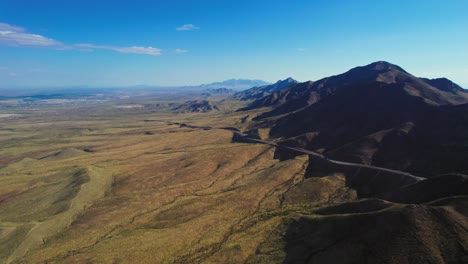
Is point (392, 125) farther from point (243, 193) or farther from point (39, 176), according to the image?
point (39, 176)

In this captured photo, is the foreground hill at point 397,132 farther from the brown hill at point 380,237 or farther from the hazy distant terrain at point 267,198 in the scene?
the brown hill at point 380,237

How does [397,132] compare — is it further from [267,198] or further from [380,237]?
[380,237]

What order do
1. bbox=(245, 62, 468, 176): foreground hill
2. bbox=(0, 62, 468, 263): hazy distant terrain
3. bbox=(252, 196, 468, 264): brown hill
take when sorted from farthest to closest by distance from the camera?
bbox=(245, 62, 468, 176): foreground hill, bbox=(0, 62, 468, 263): hazy distant terrain, bbox=(252, 196, 468, 264): brown hill

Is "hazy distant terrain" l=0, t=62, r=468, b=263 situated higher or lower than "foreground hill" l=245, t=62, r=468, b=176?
lower

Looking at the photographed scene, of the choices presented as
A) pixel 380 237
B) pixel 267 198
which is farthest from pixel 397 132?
pixel 380 237

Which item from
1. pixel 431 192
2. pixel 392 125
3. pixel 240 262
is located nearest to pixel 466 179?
pixel 431 192

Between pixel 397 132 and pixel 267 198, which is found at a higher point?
pixel 397 132

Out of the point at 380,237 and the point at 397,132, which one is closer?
the point at 380,237

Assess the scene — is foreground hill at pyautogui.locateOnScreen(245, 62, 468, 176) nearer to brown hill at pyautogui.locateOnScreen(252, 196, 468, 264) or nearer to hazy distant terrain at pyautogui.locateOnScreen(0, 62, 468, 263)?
hazy distant terrain at pyautogui.locateOnScreen(0, 62, 468, 263)

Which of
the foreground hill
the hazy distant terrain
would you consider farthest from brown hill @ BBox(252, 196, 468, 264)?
the foreground hill
